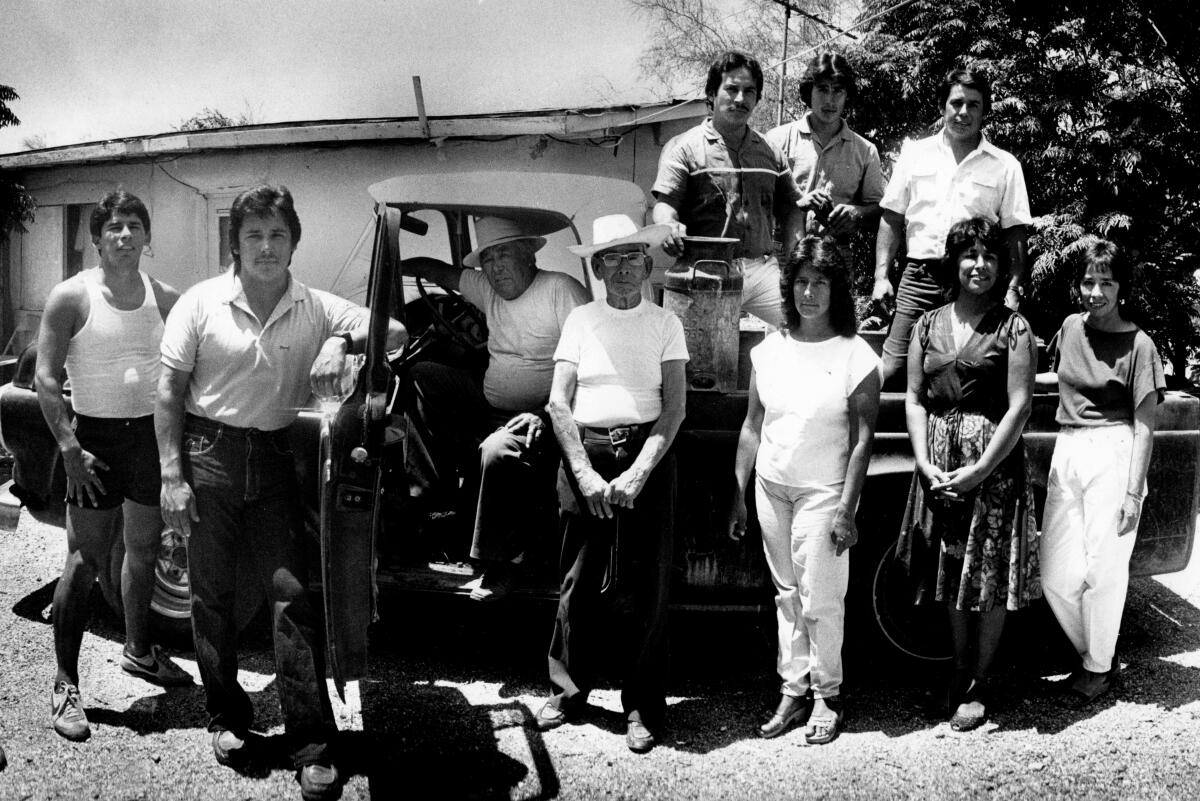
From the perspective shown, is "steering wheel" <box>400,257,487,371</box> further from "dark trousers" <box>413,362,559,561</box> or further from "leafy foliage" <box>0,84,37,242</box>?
"leafy foliage" <box>0,84,37,242</box>

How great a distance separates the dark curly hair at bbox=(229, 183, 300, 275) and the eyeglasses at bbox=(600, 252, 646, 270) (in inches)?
46.6

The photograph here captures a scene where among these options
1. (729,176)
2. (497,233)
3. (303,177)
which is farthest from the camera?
(303,177)

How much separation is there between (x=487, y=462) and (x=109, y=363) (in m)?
1.55

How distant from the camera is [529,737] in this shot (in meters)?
3.83

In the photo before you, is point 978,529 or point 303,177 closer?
point 978,529

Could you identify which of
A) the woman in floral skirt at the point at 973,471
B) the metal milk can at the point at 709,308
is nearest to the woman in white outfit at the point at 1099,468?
the woman in floral skirt at the point at 973,471

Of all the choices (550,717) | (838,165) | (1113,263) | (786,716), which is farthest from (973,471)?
(838,165)

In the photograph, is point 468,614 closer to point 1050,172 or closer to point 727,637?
point 727,637

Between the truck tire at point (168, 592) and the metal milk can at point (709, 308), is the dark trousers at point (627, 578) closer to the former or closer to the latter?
the metal milk can at point (709, 308)

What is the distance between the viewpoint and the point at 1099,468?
410 cm

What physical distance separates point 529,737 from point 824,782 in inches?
43.0

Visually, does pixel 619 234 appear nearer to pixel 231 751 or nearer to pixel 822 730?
pixel 822 730

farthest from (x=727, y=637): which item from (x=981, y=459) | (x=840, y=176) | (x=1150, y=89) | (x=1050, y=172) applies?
(x=1150, y=89)

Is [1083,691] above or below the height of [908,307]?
below
